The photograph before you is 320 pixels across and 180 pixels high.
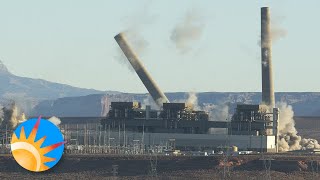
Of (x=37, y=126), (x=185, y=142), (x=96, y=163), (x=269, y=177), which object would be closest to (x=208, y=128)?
(x=185, y=142)

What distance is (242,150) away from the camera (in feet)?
606

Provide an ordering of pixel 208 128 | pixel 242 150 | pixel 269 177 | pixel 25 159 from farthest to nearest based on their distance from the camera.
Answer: pixel 208 128 → pixel 242 150 → pixel 269 177 → pixel 25 159

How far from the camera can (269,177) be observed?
13025 cm

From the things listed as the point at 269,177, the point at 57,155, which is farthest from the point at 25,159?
the point at 269,177

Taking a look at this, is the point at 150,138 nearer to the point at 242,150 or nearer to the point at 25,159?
the point at 242,150

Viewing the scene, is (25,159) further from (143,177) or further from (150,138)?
(150,138)

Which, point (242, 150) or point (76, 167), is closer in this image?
point (76, 167)

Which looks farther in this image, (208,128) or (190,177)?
(208,128)

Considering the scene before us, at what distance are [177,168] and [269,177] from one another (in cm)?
2083

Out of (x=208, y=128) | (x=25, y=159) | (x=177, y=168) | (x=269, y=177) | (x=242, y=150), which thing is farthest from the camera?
(x=208, y=128)

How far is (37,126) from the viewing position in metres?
35.0

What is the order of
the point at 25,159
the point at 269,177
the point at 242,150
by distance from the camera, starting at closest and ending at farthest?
the point at 25,159 < the point at 269,177 < the point at 242,150

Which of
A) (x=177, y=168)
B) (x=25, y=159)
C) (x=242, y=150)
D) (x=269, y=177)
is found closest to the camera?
(x=25, y=159)

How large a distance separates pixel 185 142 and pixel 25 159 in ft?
526
